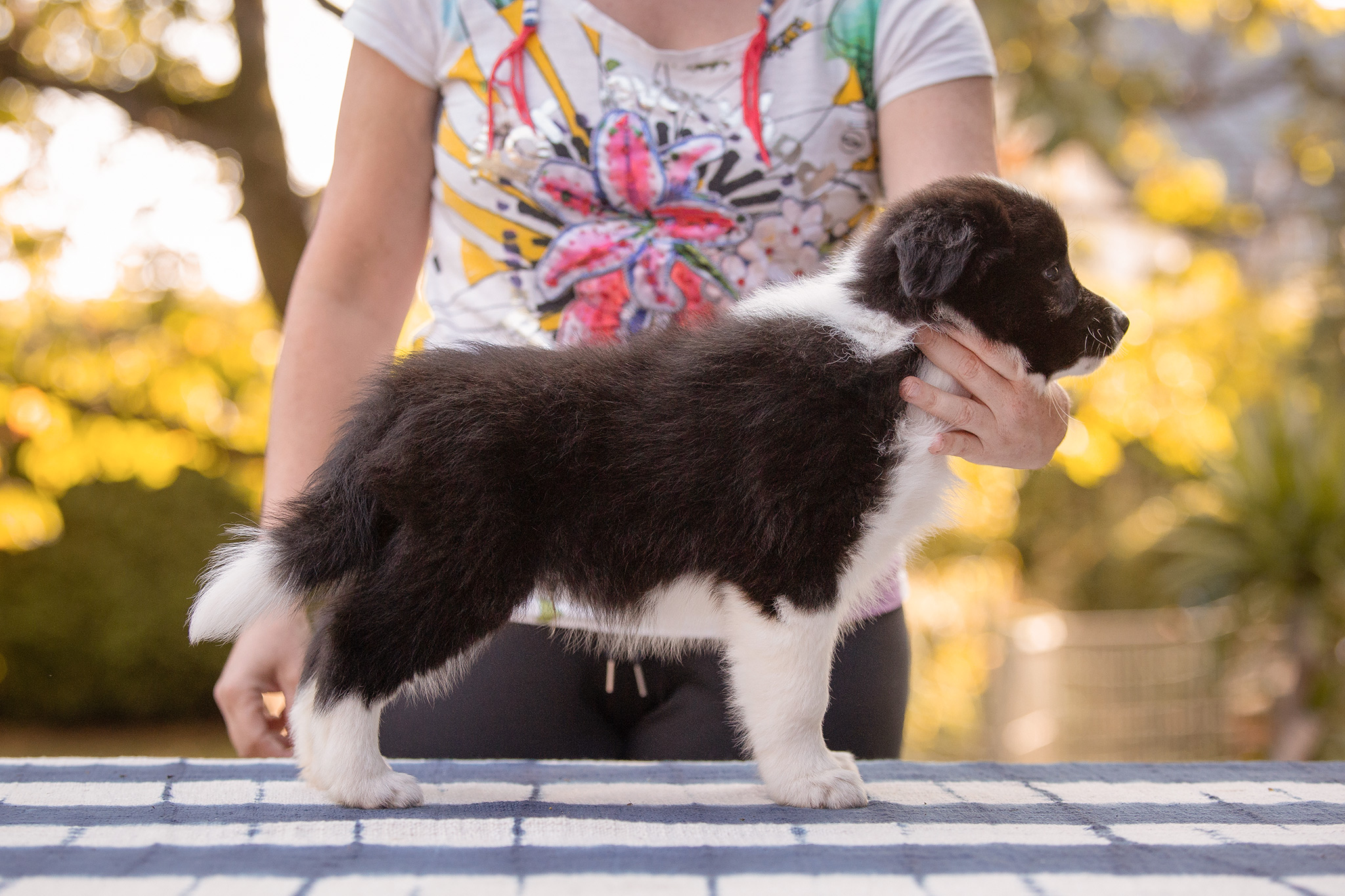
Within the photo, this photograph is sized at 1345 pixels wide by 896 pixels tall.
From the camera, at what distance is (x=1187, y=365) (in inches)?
313

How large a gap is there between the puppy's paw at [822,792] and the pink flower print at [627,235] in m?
1.05

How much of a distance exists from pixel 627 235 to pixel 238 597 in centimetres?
116

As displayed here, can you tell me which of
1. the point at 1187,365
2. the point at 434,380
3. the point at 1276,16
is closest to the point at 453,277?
the point at 434,380

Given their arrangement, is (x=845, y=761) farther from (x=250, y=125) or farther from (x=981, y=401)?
(x=250, y=125)

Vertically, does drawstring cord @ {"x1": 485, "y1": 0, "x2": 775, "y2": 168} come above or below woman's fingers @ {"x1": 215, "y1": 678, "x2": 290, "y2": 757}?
above

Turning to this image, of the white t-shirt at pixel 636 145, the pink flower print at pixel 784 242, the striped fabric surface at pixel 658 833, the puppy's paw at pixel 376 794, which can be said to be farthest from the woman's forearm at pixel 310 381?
the pink flower print at pixel 784 242

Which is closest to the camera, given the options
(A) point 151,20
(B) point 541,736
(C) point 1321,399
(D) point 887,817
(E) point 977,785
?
(D) point 887,817

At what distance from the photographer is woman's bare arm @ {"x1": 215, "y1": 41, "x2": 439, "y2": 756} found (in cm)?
248

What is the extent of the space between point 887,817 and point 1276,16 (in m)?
8.31

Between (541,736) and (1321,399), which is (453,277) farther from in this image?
(1321,399)

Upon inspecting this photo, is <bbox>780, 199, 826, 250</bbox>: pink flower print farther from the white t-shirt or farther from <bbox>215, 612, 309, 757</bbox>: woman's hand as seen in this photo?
<bbox>215, 612, 309, 757</bbox>: woman's hand

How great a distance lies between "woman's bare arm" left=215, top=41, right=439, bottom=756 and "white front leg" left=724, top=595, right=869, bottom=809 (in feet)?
3.54

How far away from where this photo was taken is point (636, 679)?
2506 millimetres

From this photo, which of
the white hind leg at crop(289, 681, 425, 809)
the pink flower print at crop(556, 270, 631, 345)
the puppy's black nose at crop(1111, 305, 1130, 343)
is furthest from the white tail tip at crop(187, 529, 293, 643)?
→ the puppy's black nose at crop(1111, 305, 1130, 343)
